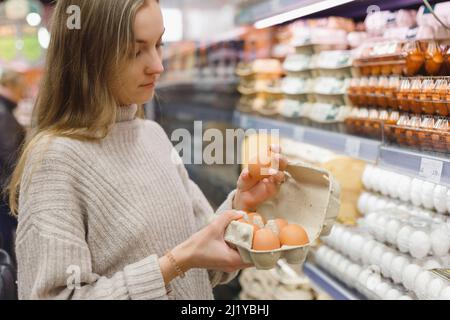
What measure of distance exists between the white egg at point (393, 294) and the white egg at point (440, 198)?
0.86 feet

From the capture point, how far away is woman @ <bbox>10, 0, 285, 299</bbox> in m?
1.01

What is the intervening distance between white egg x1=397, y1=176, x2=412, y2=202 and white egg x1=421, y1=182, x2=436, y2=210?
10 centimetres

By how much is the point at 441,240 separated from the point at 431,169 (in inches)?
8.8

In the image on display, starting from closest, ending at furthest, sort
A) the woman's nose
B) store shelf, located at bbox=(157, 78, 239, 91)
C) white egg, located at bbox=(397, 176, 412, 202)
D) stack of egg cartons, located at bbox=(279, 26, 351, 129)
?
the woman's nose
white egg, located at bbox=(397, 176, 412, 202)
stack of egg cartons, located at bbox=(279, 26, 351, 129)
store shelf, located at bbox=(157, 78, 239, 91)

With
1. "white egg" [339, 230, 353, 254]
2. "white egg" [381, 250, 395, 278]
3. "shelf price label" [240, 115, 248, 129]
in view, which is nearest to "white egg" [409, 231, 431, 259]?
"white egg" [381, 250, 395, 278]

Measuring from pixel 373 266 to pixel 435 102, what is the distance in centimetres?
60

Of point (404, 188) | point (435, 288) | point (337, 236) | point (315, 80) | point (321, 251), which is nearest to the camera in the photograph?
point (435, 288)

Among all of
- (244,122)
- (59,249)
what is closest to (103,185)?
(59,249)

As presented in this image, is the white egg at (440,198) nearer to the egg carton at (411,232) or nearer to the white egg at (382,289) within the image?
the egg carton at (411,232)

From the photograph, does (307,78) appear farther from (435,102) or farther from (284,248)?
(284,248)

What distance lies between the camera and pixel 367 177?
1869 mm

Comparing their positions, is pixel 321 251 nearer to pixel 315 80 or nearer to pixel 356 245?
pixel 356 245

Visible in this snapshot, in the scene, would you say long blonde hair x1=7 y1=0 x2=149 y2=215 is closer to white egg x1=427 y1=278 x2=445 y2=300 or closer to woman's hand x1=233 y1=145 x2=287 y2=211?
woman's hand x1=233 y1=145 x2=287 y2=211

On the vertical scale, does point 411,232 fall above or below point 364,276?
above
